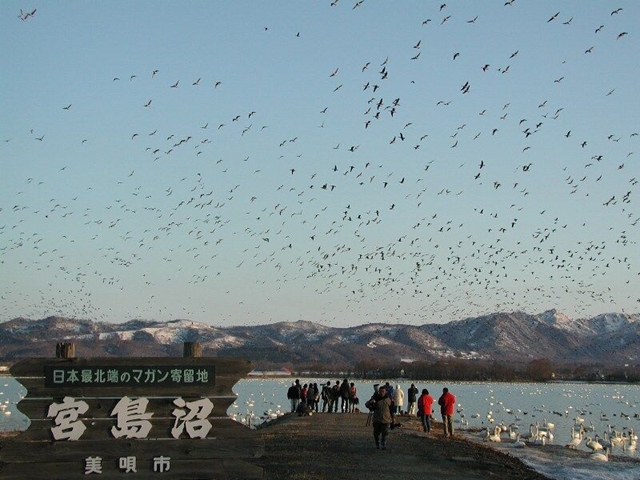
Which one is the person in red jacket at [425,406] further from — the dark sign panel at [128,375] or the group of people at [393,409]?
the dark sign panel at [128,375]

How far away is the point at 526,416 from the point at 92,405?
192 feet

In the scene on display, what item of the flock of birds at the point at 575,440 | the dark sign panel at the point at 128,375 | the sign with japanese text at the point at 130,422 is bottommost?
the flock of birds at the point at 575,440

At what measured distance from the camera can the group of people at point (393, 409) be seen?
69.2 feet

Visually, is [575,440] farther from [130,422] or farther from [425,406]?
[130,422]

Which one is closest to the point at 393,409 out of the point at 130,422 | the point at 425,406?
the point at 425,406

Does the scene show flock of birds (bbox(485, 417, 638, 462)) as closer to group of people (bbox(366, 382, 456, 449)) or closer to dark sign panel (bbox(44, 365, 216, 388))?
group of people (bbox(366, 382, 456, 449))

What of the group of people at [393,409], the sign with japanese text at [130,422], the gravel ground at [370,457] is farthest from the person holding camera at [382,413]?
the sign with japanese text at [130,422]

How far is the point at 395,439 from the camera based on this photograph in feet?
81.8

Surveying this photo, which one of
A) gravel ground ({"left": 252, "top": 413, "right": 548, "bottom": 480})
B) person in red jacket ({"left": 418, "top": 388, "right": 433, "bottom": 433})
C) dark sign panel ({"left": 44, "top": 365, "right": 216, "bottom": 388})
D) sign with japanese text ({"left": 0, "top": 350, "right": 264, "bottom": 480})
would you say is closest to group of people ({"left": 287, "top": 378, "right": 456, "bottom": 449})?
person in red jacket ({"left": 418, "top": 388, "right": 433, "bottom": 433})

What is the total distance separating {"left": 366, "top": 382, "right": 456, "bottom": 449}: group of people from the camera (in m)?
21.1

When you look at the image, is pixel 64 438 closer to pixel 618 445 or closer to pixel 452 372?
pixel 618 445

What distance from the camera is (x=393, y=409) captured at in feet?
86.5

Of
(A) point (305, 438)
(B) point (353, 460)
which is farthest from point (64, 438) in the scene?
(A) point (305, 438)

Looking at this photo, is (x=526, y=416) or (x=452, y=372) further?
(x=452, y=372)
